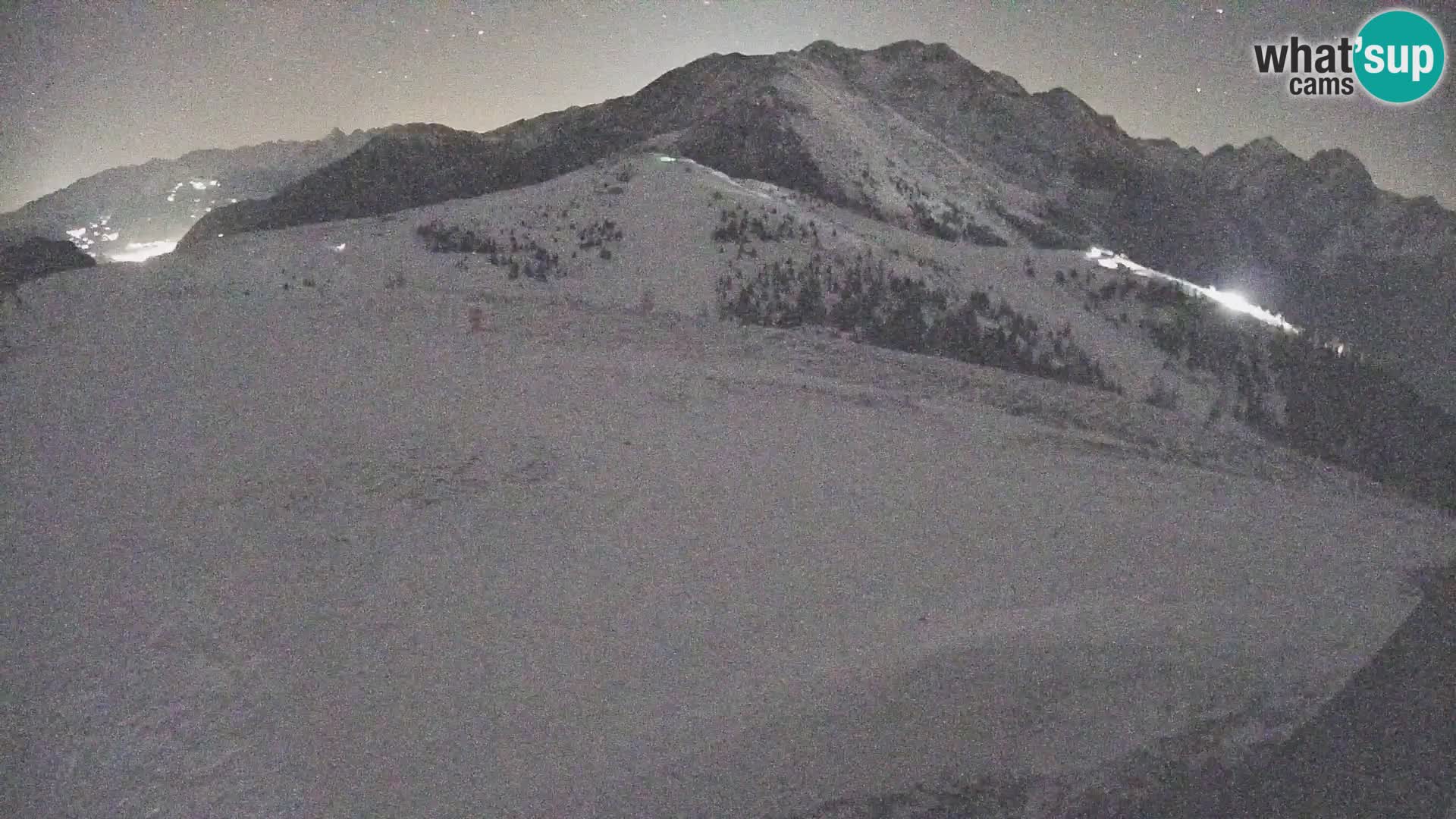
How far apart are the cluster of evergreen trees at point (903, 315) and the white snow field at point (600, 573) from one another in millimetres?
2165

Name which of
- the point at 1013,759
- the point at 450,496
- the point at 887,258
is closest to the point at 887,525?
the point at 1013,759

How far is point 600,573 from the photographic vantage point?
5852mm

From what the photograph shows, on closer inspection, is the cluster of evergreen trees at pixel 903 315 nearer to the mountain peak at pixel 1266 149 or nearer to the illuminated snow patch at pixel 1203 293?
the illuminated snow patch at pixel 1203 293

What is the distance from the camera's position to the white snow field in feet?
14.0

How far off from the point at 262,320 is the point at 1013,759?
10.4m

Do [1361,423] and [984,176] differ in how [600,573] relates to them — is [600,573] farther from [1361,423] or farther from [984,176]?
[984,176]

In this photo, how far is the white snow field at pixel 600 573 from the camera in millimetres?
4258

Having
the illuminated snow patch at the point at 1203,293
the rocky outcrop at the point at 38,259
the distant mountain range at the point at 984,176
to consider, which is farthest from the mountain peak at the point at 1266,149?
the rocky outcrop at the point at 38,259

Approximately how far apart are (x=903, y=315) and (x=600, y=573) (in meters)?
9.34

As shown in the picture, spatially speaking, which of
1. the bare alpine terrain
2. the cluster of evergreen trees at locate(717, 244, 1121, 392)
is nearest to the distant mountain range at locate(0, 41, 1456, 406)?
the cluster of evergreen trees at locate(717, 244, 1121, 392)

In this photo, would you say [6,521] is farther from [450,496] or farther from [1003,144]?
[1003,144]

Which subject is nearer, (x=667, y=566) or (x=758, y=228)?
(x=667, y=566)

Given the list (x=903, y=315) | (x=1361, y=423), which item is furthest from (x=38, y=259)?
(x=1361, y=423)

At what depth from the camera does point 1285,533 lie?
24.4ft
